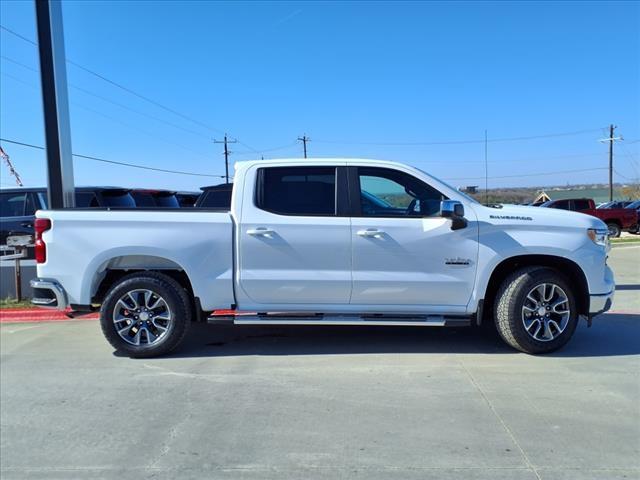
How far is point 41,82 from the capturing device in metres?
7.06

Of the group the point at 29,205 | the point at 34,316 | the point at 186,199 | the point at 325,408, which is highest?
the point at 186,199

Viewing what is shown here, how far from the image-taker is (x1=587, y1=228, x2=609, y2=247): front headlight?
514cm

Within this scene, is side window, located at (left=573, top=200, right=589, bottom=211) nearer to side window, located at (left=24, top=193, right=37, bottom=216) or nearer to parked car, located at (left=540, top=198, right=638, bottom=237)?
parked car, located at (left=540, top=198, right=638, bottom=237)

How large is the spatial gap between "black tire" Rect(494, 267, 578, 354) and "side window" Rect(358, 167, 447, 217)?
3.46 ft

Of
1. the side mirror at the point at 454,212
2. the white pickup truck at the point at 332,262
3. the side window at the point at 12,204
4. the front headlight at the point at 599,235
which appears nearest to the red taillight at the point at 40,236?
the white pickup truck at the point at 332,262

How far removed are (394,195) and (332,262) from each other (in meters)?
1.01

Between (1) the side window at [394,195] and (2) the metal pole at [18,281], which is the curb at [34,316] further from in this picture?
(1) the side window at [394,195]

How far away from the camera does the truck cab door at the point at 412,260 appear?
16.8 ft

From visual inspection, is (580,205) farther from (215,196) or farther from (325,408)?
(325,408)

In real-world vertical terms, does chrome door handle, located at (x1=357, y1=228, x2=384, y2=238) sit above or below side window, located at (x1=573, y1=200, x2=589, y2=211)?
below

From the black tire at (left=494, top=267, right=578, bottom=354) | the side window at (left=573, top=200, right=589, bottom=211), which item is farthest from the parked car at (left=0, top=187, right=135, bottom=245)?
the side window at (left=573, top=200, right=589, bottom=211)

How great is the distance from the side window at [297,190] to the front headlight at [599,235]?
2585 millimetres

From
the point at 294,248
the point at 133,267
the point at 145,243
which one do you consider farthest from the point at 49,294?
the point at 294,248

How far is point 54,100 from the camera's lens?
7.23 metres
